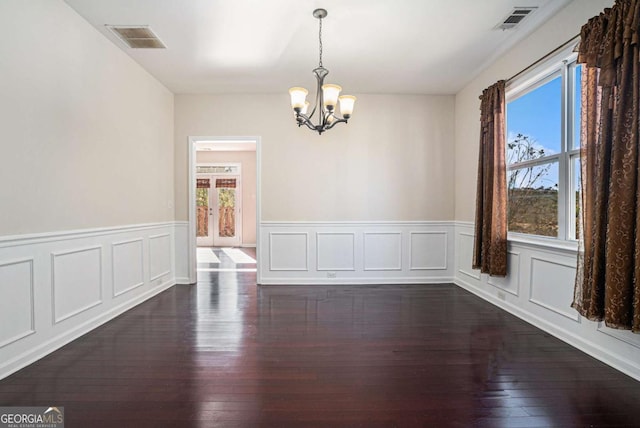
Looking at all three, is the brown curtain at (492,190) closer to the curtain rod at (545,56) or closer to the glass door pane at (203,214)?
the curtain rod at (545,56)

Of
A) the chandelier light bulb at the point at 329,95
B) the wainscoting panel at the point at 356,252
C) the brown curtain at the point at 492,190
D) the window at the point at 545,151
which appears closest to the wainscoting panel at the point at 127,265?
the wainscoting panel at the point at 356,252

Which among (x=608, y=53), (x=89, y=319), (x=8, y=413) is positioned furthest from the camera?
(x=89, y=319)

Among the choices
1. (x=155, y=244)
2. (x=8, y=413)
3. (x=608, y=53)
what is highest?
(x=608, y=53)

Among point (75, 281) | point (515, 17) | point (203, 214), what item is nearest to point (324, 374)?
point (75, 281)

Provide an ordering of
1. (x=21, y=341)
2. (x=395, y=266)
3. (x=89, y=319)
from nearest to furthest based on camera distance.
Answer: (x=21, y=341) < (x=89, y=319) < (x=395, y=266)

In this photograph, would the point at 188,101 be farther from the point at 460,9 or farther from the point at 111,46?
the point at 460,9

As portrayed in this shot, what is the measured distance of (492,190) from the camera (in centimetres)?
369

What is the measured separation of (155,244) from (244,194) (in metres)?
5.13

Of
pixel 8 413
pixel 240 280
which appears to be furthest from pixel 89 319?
pixel 240 280

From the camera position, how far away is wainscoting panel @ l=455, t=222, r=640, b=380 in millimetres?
2361

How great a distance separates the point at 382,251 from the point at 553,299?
236 cm

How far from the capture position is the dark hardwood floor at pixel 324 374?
1846 mm

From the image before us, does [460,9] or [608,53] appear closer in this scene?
[608,53]

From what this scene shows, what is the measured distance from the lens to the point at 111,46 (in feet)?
11.3
